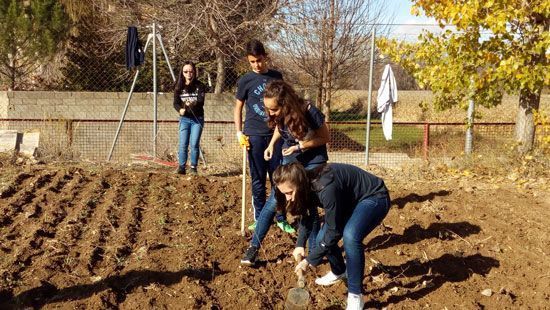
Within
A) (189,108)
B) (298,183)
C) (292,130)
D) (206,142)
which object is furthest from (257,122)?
(206,142)

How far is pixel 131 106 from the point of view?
12281 millimetres

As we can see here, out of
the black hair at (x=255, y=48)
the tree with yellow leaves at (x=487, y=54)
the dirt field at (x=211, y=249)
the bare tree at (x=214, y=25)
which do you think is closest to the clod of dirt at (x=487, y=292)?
the dirt field at (x=211, y=249)

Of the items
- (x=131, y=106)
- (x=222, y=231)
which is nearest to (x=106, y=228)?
(x=222, y=231)

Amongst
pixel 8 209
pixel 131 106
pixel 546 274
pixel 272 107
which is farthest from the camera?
pixel 131 106

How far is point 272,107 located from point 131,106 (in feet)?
28.3

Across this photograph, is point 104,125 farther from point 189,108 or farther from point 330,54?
point 330,54

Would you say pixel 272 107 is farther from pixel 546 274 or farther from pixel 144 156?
pixel 144 156

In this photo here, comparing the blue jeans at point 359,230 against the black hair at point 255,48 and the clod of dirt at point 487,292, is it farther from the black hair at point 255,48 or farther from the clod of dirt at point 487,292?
the black hair at point 255,48

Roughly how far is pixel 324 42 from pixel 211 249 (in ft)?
28.6

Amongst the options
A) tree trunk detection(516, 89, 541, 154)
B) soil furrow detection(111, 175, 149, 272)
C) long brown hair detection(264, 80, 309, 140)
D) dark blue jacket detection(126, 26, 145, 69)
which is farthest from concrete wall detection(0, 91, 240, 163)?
long brown hair detection(264, 80, 309, 140)

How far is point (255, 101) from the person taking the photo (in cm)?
538

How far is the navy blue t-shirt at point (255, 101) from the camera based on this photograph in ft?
17.5

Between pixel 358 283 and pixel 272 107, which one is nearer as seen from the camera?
pixel 358 283

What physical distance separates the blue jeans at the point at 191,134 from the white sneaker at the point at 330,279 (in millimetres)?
4034
